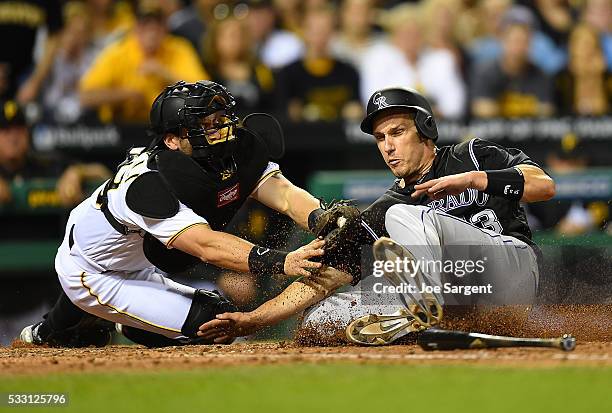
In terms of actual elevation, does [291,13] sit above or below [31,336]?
above

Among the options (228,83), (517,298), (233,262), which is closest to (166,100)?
(233,262)

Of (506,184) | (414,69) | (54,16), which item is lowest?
(506,184)

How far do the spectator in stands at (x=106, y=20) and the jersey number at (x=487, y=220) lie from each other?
222 inches

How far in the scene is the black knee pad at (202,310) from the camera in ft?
21.1

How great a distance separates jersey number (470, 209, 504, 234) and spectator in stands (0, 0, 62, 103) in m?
5.93

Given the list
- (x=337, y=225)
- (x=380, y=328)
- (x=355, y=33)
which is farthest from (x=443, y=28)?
(x=380, y=328)

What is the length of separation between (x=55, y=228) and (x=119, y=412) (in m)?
5.99

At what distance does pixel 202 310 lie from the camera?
21.2 feet

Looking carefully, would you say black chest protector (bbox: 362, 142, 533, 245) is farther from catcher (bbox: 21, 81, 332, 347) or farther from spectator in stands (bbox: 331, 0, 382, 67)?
spectator in stands (bbox: 331, 0, 382, 67)

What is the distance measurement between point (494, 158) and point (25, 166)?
5.42m

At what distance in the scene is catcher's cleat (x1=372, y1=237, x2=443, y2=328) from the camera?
17.5 feet

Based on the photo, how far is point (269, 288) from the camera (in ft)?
21.5

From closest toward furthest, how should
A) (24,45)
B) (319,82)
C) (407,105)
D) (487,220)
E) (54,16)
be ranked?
(407,105), (487,220), (319,82), (24,45), (54,16)

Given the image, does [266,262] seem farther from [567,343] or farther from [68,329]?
[68,329]
